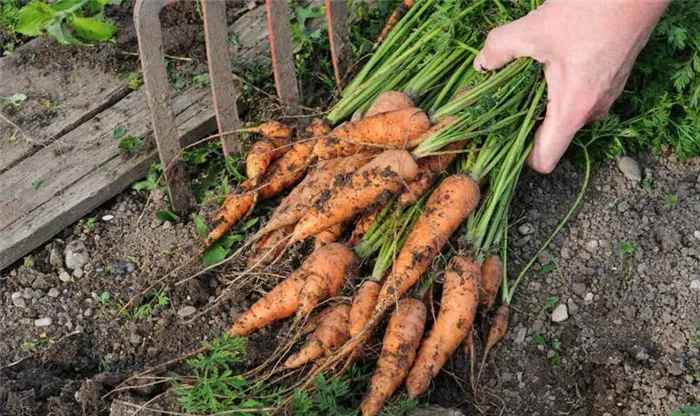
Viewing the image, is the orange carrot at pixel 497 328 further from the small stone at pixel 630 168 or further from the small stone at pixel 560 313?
the small stone at pixel 630 168

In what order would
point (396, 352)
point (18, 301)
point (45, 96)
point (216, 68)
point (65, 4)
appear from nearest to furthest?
point (396, 352) → point (18, 301) → point (216, 68) → point (45, 96) → point (65, 4)

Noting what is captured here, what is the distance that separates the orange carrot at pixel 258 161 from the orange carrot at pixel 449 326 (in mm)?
905

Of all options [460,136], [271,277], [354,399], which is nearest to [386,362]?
[354,399]

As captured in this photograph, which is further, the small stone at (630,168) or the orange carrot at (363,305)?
the small stone at (630,168)

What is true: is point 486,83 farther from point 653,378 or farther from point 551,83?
point 653,378

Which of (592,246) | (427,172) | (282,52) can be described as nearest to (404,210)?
(427,172)

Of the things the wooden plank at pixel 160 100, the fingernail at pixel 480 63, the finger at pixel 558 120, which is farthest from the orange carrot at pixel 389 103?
the wooden plank at pixel 160 100

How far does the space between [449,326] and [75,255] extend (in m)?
1.46

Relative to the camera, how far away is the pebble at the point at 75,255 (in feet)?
10.7

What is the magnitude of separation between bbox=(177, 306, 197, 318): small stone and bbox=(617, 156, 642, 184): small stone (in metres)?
1.77

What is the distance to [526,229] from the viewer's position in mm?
3252

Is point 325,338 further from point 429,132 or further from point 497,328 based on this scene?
point 429,132

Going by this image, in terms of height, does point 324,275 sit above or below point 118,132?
below

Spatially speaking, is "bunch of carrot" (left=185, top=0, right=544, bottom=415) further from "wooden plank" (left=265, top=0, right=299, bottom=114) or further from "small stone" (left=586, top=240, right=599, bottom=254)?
"small stone" (left=586, top=240, right=599, bottom=254)
